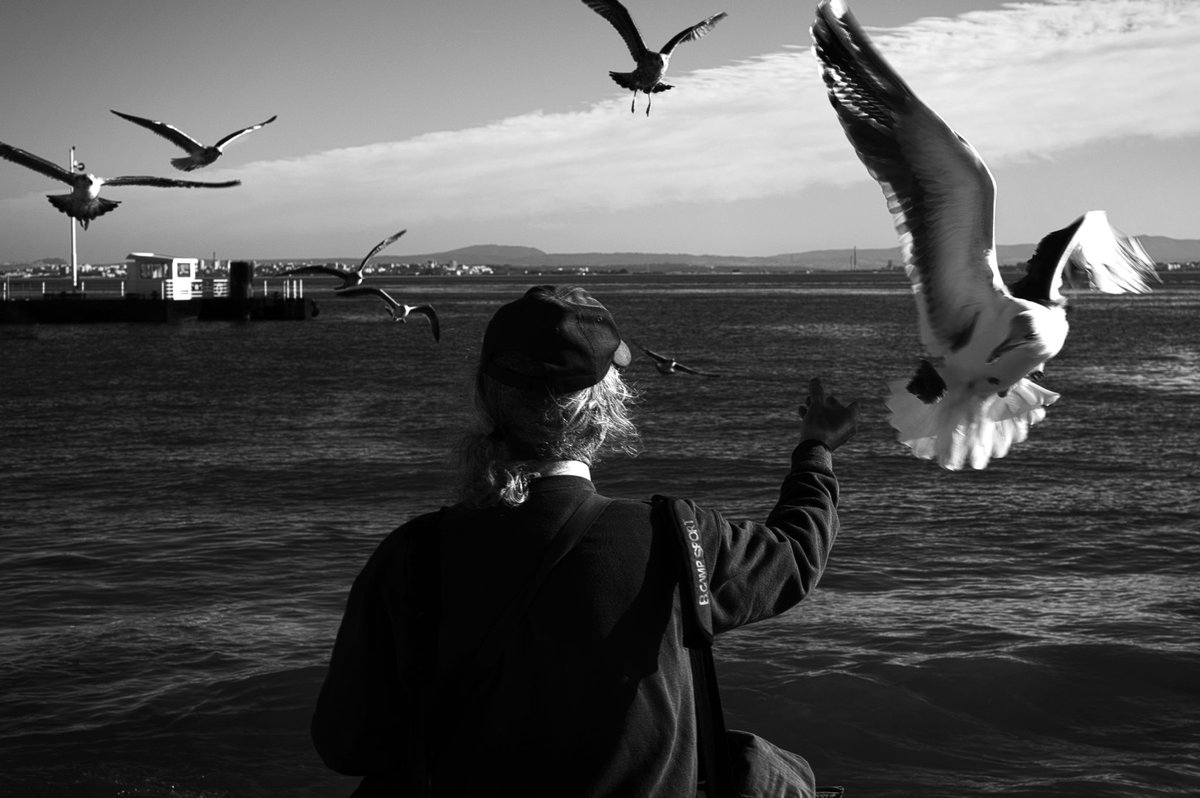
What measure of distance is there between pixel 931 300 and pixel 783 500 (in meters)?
1.60

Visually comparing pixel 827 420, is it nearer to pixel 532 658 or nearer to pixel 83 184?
pixel 532 658

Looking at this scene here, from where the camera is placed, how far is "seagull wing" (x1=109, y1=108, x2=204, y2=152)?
1630 cm

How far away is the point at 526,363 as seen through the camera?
7.75ft

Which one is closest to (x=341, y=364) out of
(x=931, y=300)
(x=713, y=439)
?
(x=713, y=439)

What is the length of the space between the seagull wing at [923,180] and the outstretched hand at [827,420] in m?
1.22

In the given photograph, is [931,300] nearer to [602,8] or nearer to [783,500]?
[783,500]

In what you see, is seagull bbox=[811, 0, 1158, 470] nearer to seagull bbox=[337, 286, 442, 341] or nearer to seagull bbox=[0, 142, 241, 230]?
seagull bbox=[0, 142, 241, 230]

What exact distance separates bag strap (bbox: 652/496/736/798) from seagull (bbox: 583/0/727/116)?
8.13 metres

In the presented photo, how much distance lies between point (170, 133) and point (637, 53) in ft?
28.3

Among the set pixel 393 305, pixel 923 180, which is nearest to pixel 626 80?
pixel 923 180

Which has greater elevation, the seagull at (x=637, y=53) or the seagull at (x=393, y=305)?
the seagull at (x=637, y=53)

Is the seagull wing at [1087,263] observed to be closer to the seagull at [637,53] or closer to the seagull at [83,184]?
the seagull at [637,53]

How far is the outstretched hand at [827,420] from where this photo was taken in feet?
9.05

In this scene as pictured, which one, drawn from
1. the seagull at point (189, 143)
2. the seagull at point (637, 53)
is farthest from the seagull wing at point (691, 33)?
the seagull at point (189, 143)
